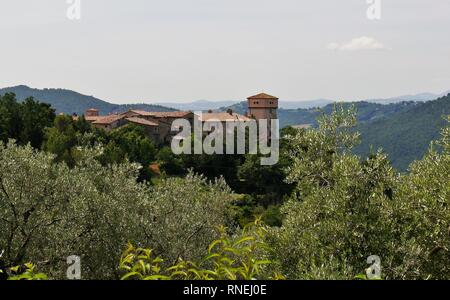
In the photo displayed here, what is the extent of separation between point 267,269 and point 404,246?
3.57m

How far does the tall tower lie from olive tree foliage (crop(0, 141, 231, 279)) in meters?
132

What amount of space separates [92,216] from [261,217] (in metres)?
7.14

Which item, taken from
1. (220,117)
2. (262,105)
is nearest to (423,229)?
(220,117)

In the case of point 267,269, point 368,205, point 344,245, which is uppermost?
point 368,205

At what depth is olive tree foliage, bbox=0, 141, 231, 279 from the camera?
15703 millimetres

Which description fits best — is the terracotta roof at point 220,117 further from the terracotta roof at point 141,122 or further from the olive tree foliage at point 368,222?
the olive tree foliage at point 368,222

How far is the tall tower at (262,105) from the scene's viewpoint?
491 ft

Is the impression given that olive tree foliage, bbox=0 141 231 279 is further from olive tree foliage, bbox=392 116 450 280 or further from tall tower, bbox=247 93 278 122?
tall tower, bbox=247 93 278 122

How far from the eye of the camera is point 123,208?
55.2 feet

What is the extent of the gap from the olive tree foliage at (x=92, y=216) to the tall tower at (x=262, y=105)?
5179 inches

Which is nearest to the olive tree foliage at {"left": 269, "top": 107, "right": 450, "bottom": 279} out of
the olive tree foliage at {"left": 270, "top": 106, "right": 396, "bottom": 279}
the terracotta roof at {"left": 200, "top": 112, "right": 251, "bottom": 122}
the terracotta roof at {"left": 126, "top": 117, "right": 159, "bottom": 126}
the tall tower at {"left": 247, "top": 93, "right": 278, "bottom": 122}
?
the olive tree foliage at {"left": 270, "top": 106, "right": 396, "bottom": 279}

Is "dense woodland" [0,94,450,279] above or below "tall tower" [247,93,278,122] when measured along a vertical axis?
below
